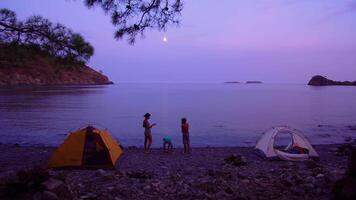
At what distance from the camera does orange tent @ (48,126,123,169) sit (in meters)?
15.0

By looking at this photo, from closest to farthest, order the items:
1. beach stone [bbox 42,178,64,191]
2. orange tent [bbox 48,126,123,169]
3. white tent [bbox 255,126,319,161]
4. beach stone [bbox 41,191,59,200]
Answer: beach stone [bbox 41,191,59,200] → beach stone [bbox 42,178,64,191] → orange tent [bbox 48,126,123,169] → white tent [bbox 255,126,319,161]

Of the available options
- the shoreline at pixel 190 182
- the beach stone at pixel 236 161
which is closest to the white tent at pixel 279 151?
the shoreline at pixel 190 182

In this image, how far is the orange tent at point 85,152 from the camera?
14977 millimetres

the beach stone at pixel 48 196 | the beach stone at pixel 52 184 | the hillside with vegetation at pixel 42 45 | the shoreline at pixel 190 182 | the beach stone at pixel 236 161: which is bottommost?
the beach stone at pixel 236 161

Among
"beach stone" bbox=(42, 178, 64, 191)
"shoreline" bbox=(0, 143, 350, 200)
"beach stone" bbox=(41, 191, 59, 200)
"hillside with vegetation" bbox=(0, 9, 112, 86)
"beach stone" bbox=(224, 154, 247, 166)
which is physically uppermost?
"hillside with vegetation" bbox=(0, 9, 112, 86)

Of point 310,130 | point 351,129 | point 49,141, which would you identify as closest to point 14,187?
point 49,141

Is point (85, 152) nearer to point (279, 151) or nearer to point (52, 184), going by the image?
point (52, 184)

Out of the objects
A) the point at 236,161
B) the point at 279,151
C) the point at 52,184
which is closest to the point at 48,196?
the point at 52,184

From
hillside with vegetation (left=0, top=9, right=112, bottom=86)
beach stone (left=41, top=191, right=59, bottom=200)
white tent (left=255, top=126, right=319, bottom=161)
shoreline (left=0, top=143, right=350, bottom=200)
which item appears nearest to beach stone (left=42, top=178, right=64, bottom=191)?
beach stone (left=41, top=191, right=59, bottom=200)

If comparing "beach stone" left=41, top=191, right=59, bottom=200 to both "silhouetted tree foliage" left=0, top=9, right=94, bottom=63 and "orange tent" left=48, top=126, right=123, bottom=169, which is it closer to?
"silhouetted tree foliage" left=0, top=9, right=94, bottom=63

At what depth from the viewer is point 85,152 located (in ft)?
49.8

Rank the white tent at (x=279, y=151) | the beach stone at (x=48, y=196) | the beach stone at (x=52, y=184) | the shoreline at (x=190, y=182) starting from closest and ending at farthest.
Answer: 1. the beach stone at (x=48, y=196)
2. the beach stone at (x=52, y=184)
3. the shoreline at (x=190, y=182)
4. the white tent at (x=279, y=151)

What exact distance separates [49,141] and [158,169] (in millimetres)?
17400

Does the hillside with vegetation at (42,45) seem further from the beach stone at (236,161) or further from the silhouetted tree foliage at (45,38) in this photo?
the beach stone at (236,161)
